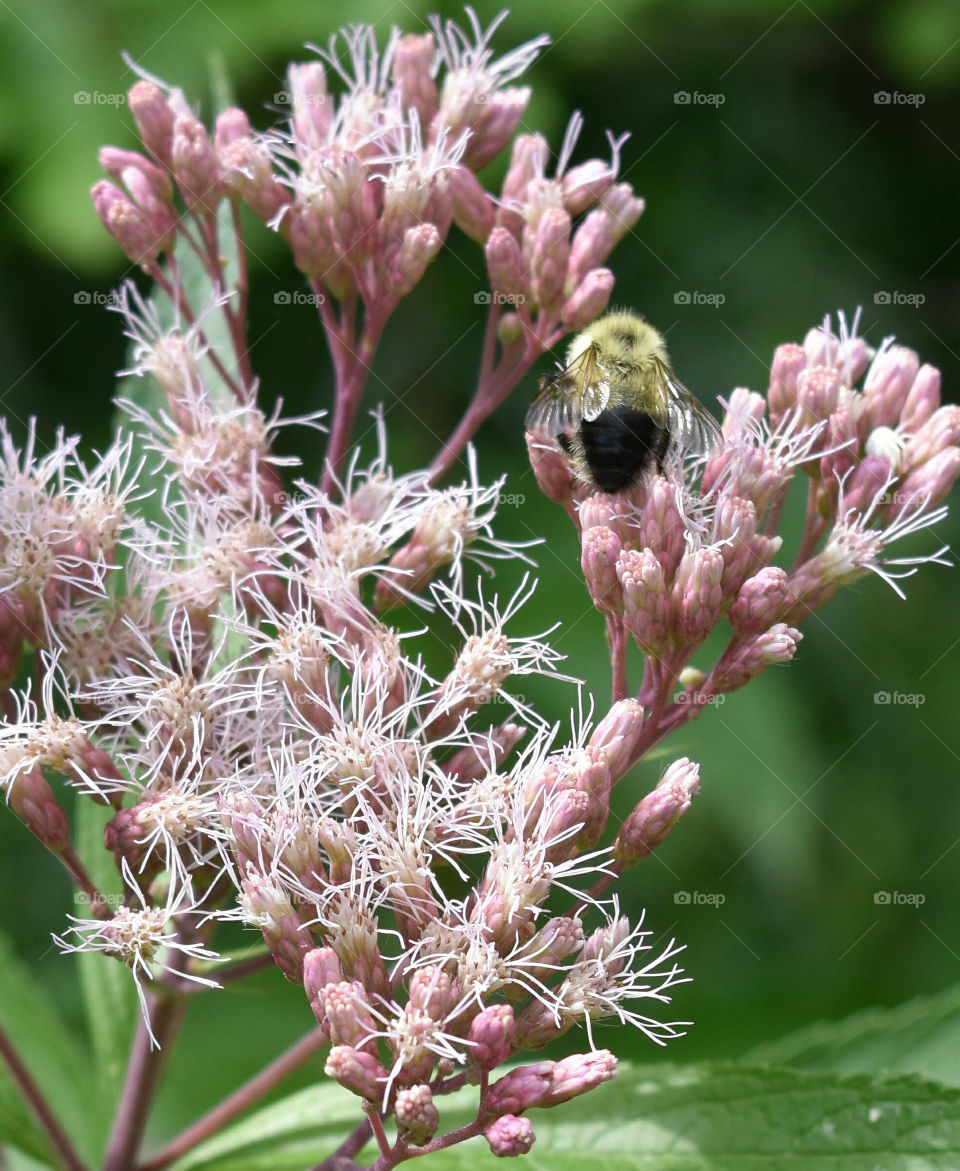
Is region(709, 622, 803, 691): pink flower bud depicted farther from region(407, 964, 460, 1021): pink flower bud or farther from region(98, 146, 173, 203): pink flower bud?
region(98, 146, 173, 203): pink flower bud

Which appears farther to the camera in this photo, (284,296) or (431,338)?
(431,338)

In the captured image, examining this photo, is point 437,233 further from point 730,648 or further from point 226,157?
point 730,648

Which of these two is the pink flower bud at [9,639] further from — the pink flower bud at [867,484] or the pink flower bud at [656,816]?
the pink flower bud at [867,484]

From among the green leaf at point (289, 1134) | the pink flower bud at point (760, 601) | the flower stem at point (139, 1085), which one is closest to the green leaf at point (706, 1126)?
the green leaf at point (289, 1134)

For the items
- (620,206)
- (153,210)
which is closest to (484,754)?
(620,206)

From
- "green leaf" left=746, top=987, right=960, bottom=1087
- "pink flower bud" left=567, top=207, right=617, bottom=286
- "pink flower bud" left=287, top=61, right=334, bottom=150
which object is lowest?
"green leaf" left=746, top=987, right=960, bottom=1087

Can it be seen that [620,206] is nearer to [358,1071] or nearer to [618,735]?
[618,735]

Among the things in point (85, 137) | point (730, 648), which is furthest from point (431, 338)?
point (730, 648)

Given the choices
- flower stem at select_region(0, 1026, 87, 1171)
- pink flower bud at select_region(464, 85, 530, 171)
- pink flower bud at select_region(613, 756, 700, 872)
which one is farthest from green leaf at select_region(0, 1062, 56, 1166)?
pink flower bud at select_region(464, 85, 530, 171)
